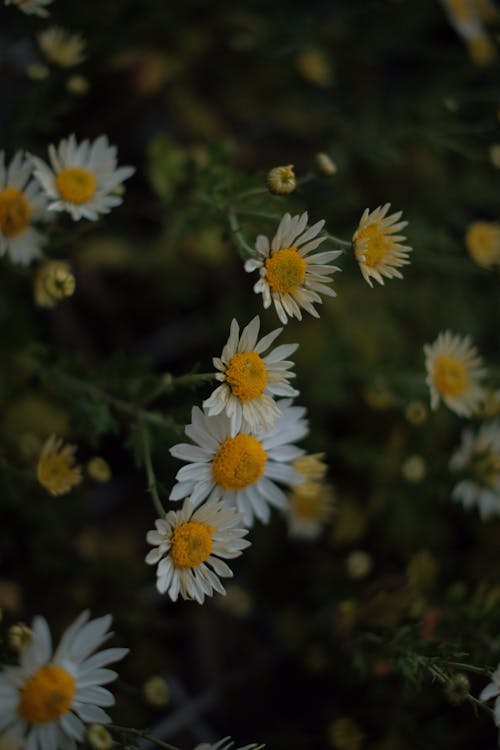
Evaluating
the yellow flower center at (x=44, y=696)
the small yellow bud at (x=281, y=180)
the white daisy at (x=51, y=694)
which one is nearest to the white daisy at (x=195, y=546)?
the white daisy at (x=51, y=694)

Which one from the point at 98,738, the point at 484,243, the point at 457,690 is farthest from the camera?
the point at 484,243

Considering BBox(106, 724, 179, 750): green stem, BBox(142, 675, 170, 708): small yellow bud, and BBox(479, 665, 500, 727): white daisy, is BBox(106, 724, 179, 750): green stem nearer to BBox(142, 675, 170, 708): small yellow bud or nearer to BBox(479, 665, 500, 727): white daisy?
BBox(142, 675, 170, 708): small yellow bud

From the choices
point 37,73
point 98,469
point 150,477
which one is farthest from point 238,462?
point 37,73

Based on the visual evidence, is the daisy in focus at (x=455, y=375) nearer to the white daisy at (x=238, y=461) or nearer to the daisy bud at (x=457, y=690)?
the white daisy at (x=238, y=461)

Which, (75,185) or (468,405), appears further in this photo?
(468,405)

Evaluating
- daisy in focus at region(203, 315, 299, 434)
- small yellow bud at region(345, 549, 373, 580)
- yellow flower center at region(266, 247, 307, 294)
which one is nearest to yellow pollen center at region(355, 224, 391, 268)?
yellow flower center at region(266, 247, 307, 294)

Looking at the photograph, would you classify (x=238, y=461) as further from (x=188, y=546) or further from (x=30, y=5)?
(x=30, y=5)

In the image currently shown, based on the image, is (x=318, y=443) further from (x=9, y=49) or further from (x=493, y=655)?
(x=9, y=49)
